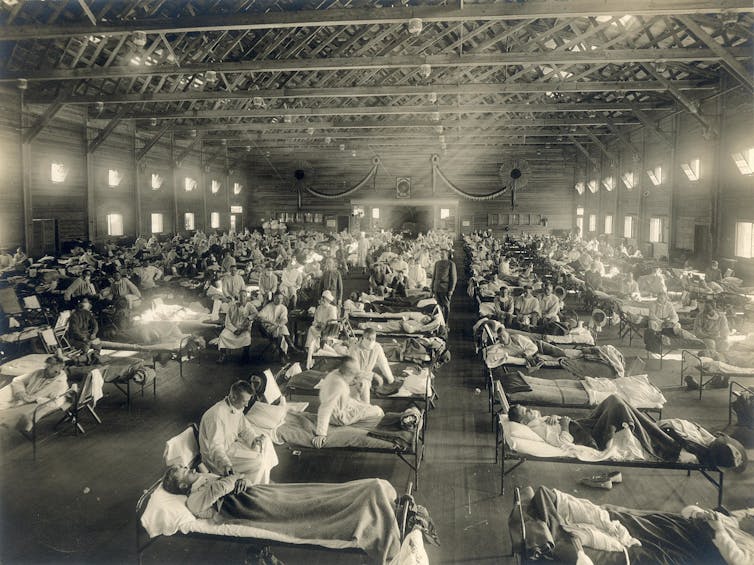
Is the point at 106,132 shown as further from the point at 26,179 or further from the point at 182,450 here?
the point at 182,450

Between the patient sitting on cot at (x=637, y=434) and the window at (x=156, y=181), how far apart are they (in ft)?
78.3

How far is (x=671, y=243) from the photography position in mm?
19375

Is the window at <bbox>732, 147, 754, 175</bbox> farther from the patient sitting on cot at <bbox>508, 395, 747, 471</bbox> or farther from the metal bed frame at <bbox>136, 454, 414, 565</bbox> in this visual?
the metal bed frame at <bbox>136, 454, 414, 565</bbox>

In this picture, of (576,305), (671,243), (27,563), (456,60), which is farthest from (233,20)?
(671,243)

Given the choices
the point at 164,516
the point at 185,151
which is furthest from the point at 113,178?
the point at 164,516

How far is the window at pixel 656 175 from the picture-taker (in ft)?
69.6

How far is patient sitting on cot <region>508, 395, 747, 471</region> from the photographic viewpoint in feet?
16.1

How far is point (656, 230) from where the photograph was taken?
842 inches

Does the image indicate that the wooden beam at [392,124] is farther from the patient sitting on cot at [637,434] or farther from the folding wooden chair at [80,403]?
the patient sitting on cot at [637,434]

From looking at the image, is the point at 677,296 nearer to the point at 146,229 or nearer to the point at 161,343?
the point at 161,343

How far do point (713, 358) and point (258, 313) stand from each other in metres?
6.96

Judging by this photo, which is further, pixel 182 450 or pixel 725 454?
pixel 725 454

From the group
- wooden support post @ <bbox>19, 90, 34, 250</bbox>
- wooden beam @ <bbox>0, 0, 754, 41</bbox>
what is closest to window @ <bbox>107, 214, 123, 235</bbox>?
wooden support post @ <bbox>19, 90, 34, 250</bbox>

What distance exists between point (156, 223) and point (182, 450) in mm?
23572
